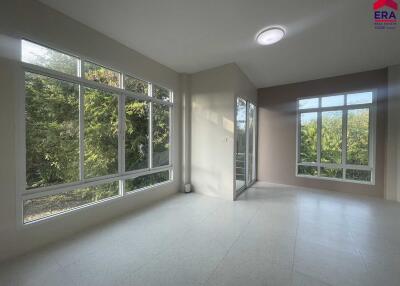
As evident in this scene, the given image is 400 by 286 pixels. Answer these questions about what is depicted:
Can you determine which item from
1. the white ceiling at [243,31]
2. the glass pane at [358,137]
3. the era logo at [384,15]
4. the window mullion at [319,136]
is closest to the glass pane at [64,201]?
the white ceiling at [243,31]

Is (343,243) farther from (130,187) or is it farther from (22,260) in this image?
(22,260)

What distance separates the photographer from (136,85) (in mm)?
3533

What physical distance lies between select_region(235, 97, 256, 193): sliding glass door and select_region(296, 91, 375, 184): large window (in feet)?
4.11

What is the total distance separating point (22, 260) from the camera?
1.97 metres

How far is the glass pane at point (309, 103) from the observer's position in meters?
4.99

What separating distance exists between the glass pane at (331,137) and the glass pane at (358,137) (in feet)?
0.59

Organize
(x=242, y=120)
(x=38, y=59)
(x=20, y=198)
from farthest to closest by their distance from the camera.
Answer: (x=242, y=120), (x=38, y=59), (x=20, y=198)

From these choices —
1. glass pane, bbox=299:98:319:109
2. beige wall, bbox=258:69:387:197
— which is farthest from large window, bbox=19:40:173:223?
glass pane, bbox=299:98:319:109

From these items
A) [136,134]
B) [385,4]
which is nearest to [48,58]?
[136,134]

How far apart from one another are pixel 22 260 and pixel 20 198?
0.66 metres

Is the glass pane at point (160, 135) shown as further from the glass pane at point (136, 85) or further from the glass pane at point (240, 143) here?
the glass pane at point (240, 143)

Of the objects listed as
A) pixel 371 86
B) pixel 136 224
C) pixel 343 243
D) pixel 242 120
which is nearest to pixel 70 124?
pixel 136 224

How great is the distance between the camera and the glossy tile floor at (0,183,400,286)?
174cm

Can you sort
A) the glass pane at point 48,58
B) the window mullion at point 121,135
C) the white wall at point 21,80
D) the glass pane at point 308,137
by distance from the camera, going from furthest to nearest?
the glass pane at point 308,137 < the window mullion at point 121,135 < the glass pane at point 48,58 < the white wall at point 21,80
